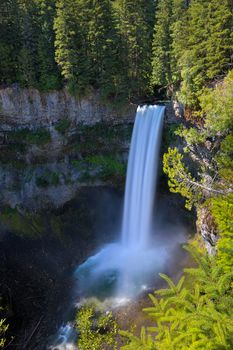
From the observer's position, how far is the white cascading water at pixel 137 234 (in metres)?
19.3

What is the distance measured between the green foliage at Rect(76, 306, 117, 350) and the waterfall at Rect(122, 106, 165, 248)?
7231 mm

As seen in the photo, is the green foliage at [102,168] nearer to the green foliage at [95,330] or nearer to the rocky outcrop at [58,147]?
the rocky outcrop at [58,147]

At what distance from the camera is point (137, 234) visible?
75.6ft

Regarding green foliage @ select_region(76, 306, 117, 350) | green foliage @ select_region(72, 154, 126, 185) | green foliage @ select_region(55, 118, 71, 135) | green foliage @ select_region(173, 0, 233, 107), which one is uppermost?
green foliage @ select_region(173, 0, 233, 107)

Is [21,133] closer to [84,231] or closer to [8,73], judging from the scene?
[8,73]

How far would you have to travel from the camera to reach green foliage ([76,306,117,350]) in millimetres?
14625

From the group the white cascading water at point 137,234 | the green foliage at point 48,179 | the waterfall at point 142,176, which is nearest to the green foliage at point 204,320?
the white cascading water at point 137,234

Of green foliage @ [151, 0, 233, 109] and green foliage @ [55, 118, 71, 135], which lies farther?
green foliage @ [55, 118, 71, 135]

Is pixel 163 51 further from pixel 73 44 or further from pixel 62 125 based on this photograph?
pixel 62 125

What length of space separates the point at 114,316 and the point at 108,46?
1947cm

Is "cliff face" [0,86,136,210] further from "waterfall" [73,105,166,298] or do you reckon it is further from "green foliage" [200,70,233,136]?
"green foliage" [200,70,233,136]

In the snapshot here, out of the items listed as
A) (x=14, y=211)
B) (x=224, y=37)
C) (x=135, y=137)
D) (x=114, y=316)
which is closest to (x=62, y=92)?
(x=135, y=137)

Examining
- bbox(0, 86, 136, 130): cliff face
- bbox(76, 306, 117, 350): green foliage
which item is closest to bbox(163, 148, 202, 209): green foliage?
bbox(76, 306, 117, 350): green foliage

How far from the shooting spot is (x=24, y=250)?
22.4 meters
